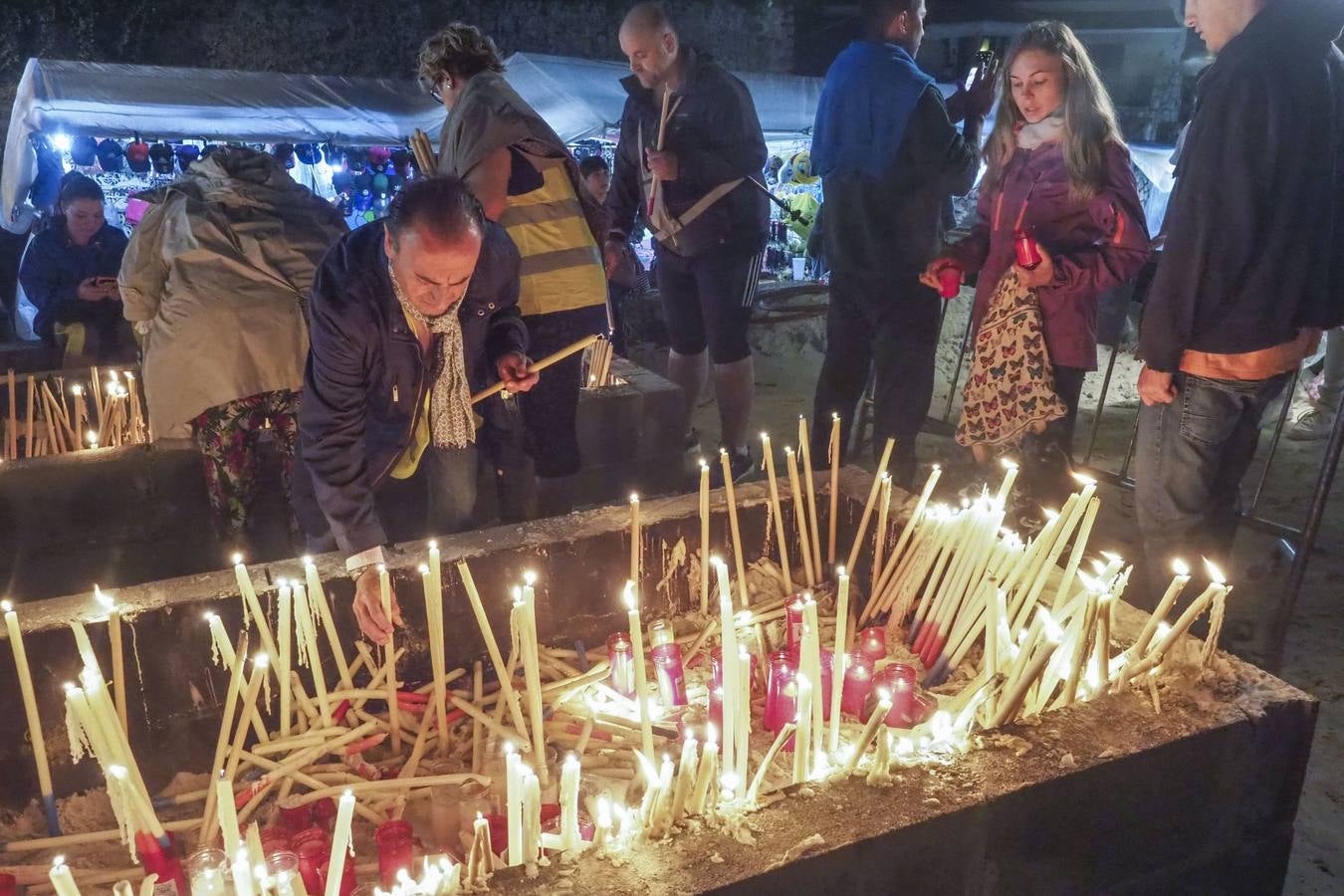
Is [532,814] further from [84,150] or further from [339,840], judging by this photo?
[84,150]

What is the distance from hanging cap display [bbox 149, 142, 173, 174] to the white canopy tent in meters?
0.19

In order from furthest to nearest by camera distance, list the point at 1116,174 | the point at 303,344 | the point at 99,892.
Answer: the point at 303,344
the point at 1116,174
the point at 99,892

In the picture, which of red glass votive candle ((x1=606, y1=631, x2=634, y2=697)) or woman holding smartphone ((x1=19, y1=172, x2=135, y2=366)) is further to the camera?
woman holding smartphone ((x1=19, y1=172, x2=135, y2=366))

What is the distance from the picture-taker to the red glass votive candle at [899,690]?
2.59 metres

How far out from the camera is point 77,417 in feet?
15.3

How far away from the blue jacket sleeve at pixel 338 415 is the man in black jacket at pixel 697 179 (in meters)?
1.86

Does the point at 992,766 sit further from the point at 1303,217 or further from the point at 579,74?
the point at 579,74

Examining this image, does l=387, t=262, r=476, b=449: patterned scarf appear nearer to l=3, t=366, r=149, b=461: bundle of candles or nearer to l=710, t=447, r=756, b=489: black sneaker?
l=710, t=447, r=756, b=489: black sneaker

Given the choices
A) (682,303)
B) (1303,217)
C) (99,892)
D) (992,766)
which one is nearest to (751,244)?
(682,303)

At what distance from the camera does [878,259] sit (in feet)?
13.6

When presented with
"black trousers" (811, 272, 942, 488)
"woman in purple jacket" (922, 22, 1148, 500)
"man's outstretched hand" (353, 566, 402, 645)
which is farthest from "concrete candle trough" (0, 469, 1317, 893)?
"black trousers" (811, 272, 942, 488)

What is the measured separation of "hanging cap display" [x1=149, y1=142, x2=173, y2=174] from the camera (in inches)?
320

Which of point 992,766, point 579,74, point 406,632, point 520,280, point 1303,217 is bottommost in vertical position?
point 406,632

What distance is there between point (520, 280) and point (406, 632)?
1.30 meters
